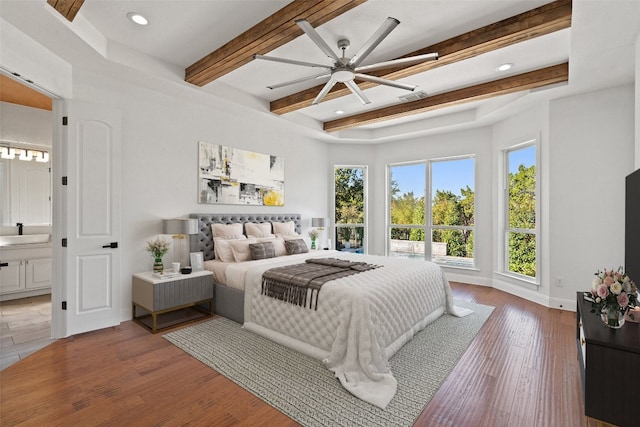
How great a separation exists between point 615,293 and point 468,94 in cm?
308

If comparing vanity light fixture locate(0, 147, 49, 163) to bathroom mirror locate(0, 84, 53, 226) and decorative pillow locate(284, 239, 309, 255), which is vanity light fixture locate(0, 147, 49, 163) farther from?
decorative pillow locate(284, 239, 309, 255)

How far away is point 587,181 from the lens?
3.99m

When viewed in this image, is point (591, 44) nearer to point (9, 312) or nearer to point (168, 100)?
point (168, 100)

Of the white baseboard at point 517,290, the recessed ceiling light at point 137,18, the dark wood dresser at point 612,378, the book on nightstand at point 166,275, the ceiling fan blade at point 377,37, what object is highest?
the recessed ceiling light at point 137,18

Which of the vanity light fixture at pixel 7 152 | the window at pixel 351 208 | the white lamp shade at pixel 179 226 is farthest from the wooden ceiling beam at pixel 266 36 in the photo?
the window at pixel 351 208

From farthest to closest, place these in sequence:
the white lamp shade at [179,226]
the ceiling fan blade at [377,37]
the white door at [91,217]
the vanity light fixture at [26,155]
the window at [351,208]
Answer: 1. the window at [351,208]
2. the vanity light fixture at [26,155]
3. the white lamp shade at [179,226]
4. the white door at [91,217]
5. the ceiling fan blade at [377,37]

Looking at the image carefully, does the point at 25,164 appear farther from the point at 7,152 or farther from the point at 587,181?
the point at 587,181

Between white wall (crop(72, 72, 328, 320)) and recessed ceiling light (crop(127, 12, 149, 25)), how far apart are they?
1088 millimetres

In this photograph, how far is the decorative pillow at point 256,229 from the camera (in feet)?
15.9

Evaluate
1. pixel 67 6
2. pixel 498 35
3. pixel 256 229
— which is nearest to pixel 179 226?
pixel 256 229

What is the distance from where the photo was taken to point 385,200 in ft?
22.3

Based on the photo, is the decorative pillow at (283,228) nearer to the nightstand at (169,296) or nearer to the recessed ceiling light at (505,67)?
the nightstand at (169,296)

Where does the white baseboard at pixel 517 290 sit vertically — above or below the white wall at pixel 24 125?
below

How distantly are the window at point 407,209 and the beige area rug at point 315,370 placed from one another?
2.88m
